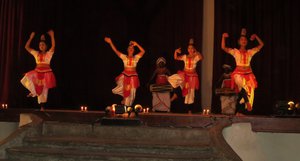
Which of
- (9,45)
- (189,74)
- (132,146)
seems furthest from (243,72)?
(9,45)

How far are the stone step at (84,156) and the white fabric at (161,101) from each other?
3436 mm

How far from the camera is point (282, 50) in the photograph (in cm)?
884

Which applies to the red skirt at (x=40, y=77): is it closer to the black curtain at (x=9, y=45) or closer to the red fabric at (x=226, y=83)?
the black curtain at (x=9, y=45)

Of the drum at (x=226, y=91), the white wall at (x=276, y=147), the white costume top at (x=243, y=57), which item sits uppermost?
the white costume top at (x=243, y=57)

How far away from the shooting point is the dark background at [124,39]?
8.86 m

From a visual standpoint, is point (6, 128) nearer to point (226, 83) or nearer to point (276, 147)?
point (226, 83)

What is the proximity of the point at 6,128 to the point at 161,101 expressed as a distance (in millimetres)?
2606

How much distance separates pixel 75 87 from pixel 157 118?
3.54 meters

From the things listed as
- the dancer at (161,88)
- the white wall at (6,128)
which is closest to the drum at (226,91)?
the dancer at (161,88)

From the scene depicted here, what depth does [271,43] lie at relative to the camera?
8875 millimetres

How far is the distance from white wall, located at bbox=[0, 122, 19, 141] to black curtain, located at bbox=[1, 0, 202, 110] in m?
1.99

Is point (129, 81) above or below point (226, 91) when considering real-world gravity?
above

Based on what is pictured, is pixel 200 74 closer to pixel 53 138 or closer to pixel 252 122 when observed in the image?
pixel 252 122

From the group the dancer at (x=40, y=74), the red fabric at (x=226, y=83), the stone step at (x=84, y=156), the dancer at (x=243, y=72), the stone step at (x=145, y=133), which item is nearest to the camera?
the stone step at (x=84, y=156)
